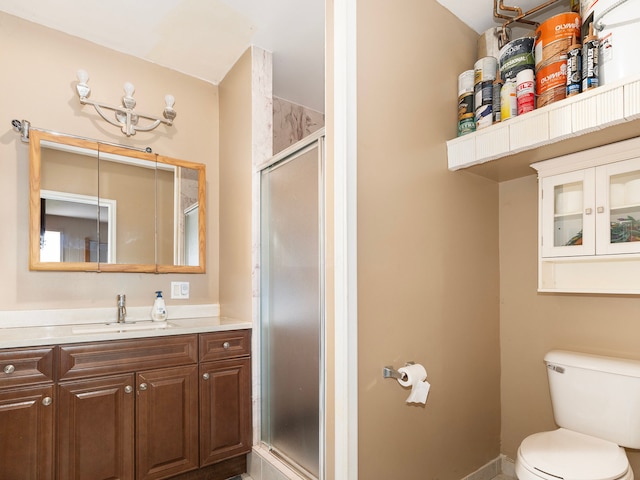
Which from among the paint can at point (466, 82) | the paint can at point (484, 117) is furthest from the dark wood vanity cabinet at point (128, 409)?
the paint can at point (466, 82)

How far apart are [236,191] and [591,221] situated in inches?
74.4

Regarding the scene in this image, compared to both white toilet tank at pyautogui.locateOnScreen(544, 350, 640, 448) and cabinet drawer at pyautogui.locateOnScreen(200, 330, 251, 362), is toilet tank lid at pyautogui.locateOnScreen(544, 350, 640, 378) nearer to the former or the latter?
white toilet tank at pyautogui.locateOnScreen(544, 350, 640, 448)

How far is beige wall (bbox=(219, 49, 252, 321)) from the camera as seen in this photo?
2223mm

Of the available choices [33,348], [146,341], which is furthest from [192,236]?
[33,348]

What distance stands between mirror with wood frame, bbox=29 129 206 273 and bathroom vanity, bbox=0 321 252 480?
1.84ft

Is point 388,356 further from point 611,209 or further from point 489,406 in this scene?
point 611,209

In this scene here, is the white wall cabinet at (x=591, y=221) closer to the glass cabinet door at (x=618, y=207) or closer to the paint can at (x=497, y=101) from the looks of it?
the glass cabinet door at (x=618, y=207)

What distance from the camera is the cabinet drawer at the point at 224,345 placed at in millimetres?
1951

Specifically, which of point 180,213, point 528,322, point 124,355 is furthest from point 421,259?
point 180,213

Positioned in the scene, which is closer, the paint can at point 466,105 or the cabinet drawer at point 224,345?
the paint can at point 466,105

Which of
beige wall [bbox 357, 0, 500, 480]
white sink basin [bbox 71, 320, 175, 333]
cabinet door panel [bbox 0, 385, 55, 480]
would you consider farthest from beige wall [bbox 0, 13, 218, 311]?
beige wall [bbox 357, 0, 500, 480]

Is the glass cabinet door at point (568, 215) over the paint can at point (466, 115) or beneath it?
beneath

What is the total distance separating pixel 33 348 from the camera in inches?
59.6

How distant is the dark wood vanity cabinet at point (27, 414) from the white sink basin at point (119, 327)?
0.25 meters
